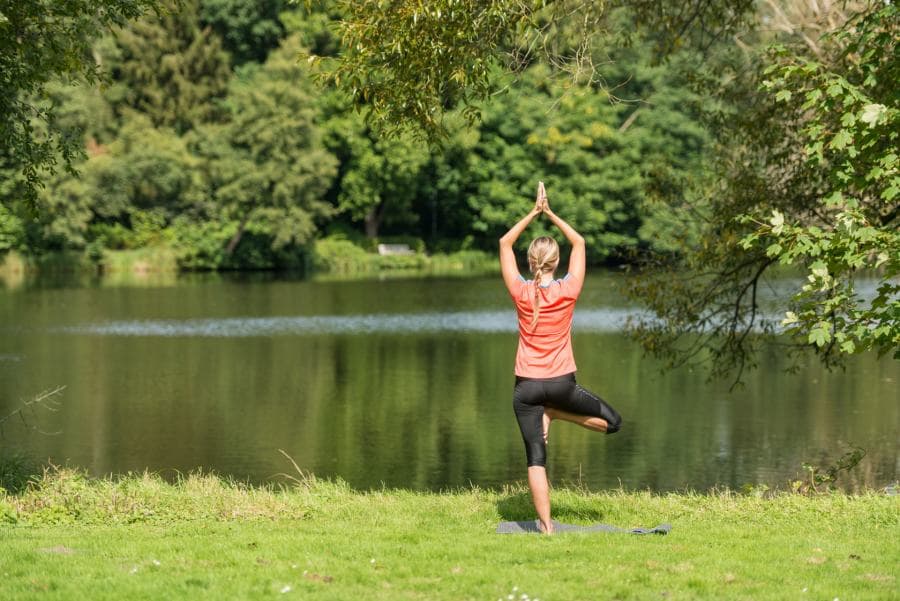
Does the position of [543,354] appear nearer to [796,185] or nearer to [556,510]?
[556,510]

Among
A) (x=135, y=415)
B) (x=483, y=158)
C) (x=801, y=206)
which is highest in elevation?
(x=483, y=158)

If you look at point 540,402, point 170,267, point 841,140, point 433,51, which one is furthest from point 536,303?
point 170,267

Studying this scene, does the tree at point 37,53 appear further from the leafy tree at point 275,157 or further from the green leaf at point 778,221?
the leafy tree at point 275,157

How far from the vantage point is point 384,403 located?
22.8 metres

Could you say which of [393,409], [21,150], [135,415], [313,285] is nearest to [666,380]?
[393,409]

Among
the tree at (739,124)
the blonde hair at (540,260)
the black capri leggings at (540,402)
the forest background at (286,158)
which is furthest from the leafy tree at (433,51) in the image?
the forest background at (286,158)

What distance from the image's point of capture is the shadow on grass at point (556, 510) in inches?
344

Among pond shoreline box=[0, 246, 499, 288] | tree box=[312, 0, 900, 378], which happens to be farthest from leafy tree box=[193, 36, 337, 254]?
tree box=[312, 0, 900, 378]

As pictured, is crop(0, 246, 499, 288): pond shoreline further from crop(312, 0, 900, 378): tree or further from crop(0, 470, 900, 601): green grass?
crop(0, 470, 900, 601): green grass

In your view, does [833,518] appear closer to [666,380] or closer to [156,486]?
[156,486]

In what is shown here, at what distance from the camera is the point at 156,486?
1078cm

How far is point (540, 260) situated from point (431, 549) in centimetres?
188

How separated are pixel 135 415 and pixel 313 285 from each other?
2897 centimetres

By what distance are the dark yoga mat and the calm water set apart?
715cm
